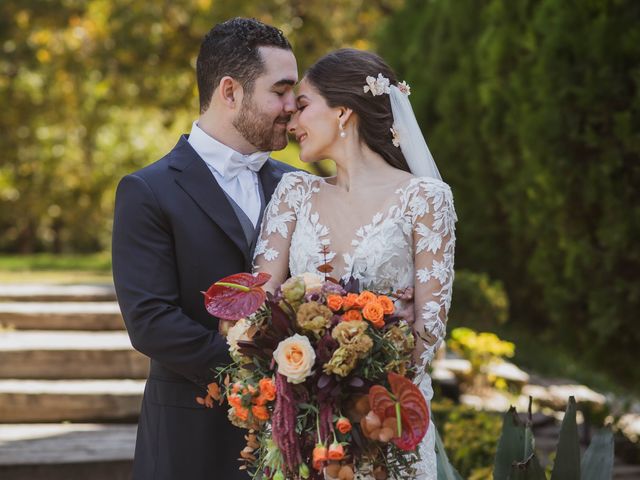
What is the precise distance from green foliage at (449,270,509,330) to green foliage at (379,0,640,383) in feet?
1.96

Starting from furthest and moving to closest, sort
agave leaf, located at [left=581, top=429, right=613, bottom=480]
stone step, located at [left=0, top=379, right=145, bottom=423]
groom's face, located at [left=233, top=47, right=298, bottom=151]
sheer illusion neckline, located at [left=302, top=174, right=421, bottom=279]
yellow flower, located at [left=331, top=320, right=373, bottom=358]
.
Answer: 1. stone step, located at [left=0, top=379, right=145, bottom=423]
2. agave leaf, located at [left=581, top=429, right=613, bottom=480]
3. groom's face, located at [left=233, top=47, right=298, bottom=151]
4. sheer illusion neckline, located at [left=302, top=174, right=421, bottom=279]
5. yellow flower, located at [left=331, top=320, right=373, bottom=358]

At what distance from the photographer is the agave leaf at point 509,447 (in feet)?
11.9

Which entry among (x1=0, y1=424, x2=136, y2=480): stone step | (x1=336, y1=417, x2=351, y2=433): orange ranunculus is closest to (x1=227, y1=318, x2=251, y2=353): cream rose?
(x1=336, y1=417, x2=351, y2=433): orange ranunculus

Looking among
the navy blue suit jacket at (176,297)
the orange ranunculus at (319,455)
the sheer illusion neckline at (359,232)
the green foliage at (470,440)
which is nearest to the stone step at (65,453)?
the green foliage at (470,440)

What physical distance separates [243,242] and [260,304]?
62cm

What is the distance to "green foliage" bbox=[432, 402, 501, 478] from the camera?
5.23 metres

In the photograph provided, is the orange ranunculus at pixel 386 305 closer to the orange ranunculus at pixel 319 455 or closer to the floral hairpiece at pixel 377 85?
the orange ranunculus at pixel 319 455

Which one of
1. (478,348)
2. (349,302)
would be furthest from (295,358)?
(478,348)

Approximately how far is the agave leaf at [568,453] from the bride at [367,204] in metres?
0.65

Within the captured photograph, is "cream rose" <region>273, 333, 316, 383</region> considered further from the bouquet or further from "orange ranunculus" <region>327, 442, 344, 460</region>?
"orange ranunculus" <region>327, 442, 344, 460</region>

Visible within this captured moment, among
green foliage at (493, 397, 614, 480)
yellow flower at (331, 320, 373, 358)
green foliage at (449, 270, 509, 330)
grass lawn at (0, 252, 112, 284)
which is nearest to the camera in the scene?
yellow flower at (331, 320, 373, 358)

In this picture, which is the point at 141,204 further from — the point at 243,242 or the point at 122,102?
the point at 122,102

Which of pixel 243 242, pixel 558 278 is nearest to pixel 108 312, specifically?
pixel 558 278

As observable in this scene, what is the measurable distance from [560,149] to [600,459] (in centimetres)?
346
